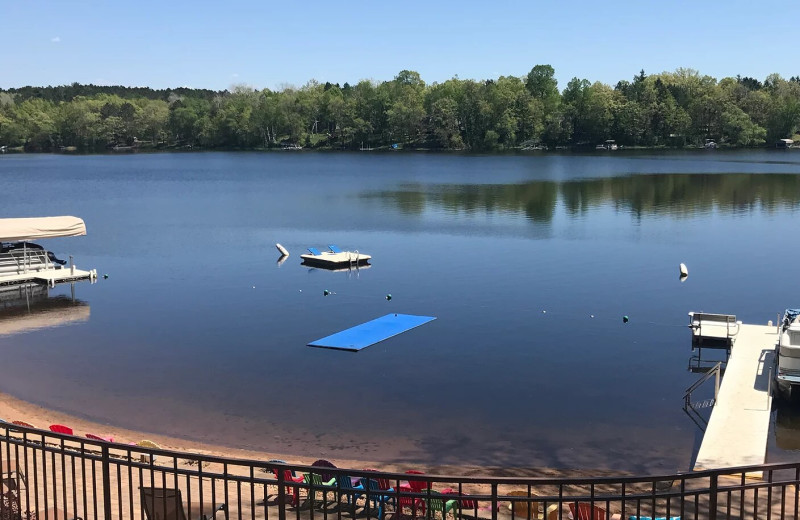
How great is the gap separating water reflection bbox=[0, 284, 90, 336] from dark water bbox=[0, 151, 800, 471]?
1.51ft

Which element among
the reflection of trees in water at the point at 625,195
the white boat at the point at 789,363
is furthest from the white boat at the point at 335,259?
the white boat at the point at 789,363

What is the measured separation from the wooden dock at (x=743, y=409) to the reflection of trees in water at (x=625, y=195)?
35.9 metres

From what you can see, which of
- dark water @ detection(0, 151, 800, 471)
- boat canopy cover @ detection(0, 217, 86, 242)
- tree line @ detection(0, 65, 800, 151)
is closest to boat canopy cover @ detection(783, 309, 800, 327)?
dark water @ detection(0, 151, 800, 471)

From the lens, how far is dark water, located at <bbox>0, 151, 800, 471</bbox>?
64.3 feet

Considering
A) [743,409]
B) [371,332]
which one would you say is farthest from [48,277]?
[743,409]

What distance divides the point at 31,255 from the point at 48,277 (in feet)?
11.1

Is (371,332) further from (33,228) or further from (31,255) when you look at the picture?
(31,255)

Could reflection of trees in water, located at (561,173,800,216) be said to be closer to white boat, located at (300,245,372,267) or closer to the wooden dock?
white boat, located at (300,245,372,267)

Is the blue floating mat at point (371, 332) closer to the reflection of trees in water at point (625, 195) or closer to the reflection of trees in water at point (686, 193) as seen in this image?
the reflection of trees in water at point (625, 195)

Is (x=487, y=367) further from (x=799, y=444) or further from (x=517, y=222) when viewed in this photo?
(x=517, y=222)

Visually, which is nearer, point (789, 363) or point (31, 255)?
point (789, 363)

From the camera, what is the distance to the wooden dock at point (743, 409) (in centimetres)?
1605

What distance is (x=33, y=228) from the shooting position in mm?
38562

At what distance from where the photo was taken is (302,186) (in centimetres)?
9444
